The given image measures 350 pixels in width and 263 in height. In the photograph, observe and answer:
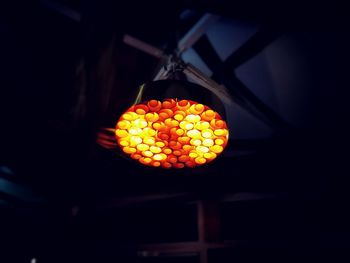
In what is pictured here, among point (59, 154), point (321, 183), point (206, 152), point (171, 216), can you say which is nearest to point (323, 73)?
point (321, 183)

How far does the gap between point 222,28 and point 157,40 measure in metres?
1.17

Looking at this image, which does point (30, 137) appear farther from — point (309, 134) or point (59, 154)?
point (309, 134)

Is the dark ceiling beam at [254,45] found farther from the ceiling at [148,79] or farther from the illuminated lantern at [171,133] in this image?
the illuminated lantern at [171,133]

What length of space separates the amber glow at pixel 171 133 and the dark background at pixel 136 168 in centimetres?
41

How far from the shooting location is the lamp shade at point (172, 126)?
5.86 feet

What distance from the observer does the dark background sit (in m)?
2.74

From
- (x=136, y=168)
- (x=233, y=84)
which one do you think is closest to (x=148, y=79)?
(x=233, y=84)

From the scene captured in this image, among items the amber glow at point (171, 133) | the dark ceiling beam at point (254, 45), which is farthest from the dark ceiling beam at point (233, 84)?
the amber glow at point (171, 133)

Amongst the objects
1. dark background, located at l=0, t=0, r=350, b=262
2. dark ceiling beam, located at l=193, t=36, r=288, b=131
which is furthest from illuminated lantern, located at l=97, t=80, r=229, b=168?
dark ceiling beam, located at l=193, t=36, r=288, b=131

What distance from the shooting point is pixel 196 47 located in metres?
3.05

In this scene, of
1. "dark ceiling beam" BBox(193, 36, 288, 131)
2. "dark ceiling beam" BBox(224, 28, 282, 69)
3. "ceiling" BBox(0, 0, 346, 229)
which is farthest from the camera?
"dark ceiling beam" BBox(193, 36, 288, 131)

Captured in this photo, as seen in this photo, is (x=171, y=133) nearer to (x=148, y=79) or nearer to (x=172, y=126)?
(x=172, y=126)

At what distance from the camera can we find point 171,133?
196 centimetres

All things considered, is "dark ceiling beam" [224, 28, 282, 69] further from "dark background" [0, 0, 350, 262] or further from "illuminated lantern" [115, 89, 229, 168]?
"illuminated lantern" [115, 89, 229, 168]
